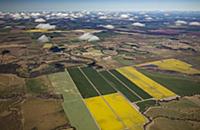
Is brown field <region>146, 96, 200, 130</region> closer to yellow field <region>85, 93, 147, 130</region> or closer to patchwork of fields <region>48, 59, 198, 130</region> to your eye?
patchwork of fields <region>48, 59, 198, 130</region>

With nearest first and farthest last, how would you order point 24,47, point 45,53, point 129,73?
point 129,73, point 45,53, point 24,47

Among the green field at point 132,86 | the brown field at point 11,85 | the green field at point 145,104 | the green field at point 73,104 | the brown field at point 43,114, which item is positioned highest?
the green field at point 145,104

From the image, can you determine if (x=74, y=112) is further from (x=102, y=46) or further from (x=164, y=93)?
(x=102, y=46)

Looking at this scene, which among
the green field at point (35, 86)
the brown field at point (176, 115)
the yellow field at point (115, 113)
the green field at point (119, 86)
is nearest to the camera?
the yellow field at point (115, 113)

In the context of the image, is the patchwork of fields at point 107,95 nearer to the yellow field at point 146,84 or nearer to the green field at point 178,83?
the yellow field at point 146,84

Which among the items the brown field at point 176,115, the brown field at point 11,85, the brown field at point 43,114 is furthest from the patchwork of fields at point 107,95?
the brown field at point 11,85

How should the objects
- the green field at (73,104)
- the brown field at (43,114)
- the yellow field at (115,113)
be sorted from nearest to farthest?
the yellow field at (115,113) < the brown field at (43,114) < the green field at (73,104)

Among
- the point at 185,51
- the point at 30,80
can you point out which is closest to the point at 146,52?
the point at 185,51

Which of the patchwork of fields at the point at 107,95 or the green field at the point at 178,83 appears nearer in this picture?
the patchwork of fields at the point at 107,95
